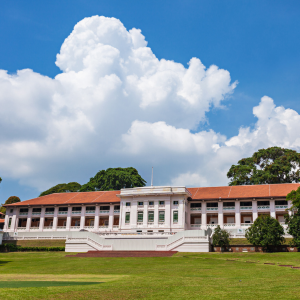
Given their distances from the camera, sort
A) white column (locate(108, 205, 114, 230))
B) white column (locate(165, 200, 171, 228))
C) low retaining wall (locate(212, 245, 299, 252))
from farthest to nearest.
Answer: white column (locate(108, 205, 114, 230)) < white column (locate(165, 200, 171, 228)) < low retaining wall (locate(212, 245, 299, 252))

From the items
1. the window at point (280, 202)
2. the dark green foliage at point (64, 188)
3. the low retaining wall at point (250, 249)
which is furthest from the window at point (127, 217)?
the dark green foliage at point (64, 188)

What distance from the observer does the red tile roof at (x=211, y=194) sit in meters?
53.0

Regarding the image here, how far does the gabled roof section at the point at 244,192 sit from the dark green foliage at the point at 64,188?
37.3m

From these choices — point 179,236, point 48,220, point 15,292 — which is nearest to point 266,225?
point 179,236

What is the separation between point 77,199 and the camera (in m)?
62.0

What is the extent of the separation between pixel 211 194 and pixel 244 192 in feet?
16.9

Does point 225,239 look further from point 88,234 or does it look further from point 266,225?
point 88,234

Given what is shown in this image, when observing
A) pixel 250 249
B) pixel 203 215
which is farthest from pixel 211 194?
pixel 250 249

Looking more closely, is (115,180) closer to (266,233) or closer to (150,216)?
(150,216)

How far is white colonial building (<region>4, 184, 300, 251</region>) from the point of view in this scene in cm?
5219

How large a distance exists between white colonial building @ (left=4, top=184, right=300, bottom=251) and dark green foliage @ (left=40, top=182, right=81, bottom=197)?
22850 millimetres

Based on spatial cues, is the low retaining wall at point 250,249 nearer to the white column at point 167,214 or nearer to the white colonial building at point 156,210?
the white colonial building at point 156,210

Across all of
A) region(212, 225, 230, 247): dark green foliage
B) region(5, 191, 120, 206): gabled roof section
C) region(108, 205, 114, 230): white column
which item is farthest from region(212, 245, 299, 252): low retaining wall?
region(5, 191, 120, 206): gabled roof section

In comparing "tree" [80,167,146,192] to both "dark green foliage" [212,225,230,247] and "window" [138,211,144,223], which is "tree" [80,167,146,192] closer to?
"window" [138,211,144,223]
